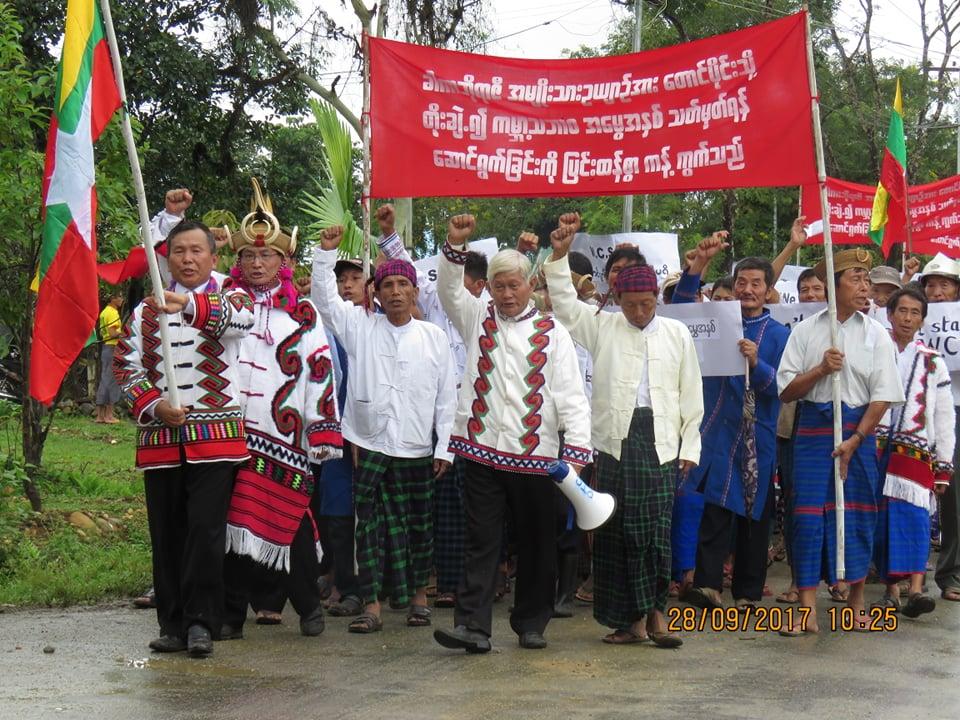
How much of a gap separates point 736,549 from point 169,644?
11.4ft

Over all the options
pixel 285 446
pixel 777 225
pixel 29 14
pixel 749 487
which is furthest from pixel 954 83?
pixel 285 446

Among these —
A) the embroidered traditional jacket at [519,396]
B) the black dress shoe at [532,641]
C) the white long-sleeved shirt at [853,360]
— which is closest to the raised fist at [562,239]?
the embroidered traditional jacket at [519,396]

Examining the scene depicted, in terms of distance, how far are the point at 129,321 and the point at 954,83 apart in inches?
1079

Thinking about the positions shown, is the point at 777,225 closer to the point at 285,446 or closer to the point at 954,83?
the point at 954,83

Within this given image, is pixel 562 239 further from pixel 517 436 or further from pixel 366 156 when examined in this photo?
pixel 366 156

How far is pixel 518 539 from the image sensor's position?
22.6ft

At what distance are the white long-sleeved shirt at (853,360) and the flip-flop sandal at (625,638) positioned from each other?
1.61 m

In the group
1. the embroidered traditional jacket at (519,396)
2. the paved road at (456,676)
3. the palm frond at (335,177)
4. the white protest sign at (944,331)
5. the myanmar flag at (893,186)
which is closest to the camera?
the paved road at (456,676)

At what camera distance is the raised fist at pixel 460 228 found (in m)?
6.83

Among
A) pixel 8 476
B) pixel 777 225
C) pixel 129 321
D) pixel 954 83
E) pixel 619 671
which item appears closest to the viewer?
pixel 619 671

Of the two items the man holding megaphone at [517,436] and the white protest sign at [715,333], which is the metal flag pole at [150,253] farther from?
the white protest sign at [715,333]

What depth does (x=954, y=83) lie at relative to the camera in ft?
101

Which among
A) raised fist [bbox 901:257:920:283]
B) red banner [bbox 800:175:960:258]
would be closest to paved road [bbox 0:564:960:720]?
raised fist [bbox 901:257:920:283]
